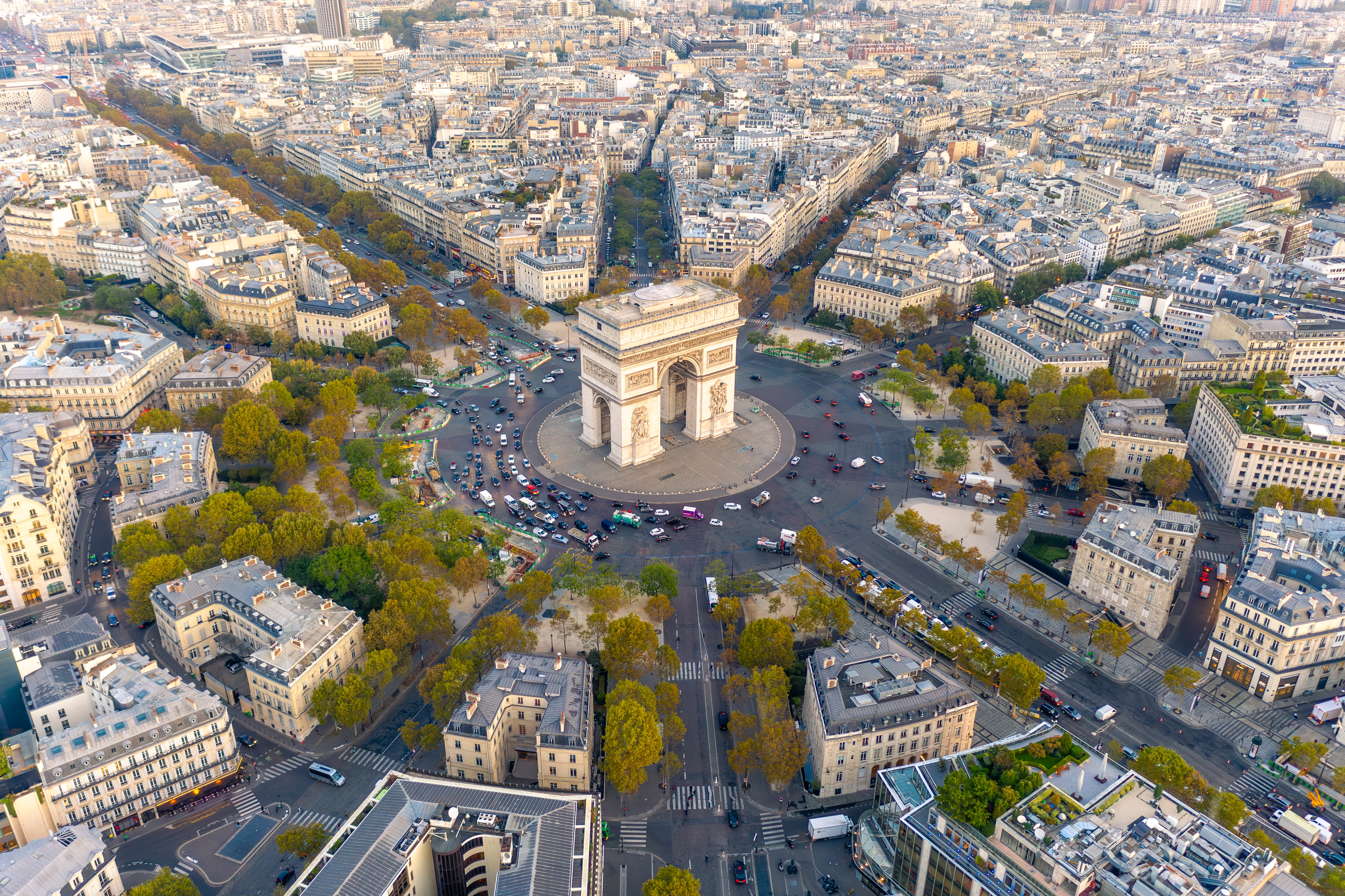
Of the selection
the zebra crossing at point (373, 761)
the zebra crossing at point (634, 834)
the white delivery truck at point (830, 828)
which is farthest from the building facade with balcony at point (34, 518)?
the white delivery truck at point (830, 828)

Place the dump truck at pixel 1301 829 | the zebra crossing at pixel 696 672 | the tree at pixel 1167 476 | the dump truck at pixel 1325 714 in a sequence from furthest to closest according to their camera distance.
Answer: the tree at pixel 1167 476 < the zebra crossing at pixel 696 672 < the dump truck at pixel 1325 714 < the dump truck at pixel 1301 829

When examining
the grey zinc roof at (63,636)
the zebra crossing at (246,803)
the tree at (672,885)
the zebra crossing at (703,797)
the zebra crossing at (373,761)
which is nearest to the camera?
the tree at (672,885)

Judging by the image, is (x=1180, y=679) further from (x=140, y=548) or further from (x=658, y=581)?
(x=140, y=548)

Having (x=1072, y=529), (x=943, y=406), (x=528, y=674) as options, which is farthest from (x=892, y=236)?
(x=528, y=674)

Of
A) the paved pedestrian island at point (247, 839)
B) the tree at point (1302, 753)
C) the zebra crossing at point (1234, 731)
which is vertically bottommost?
the paved pedestrian island at point (247, 839)

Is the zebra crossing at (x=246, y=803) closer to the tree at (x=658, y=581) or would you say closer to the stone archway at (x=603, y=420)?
the tree at (x=658, y=581)

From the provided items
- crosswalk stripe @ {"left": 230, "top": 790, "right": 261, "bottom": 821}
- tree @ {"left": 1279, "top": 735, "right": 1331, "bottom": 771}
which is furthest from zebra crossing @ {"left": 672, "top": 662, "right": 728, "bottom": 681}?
tree @ {"left": 1279, "top": 735, "right": 1331, "bottom": 771}

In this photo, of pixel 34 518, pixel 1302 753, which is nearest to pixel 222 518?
pixel 34 518
